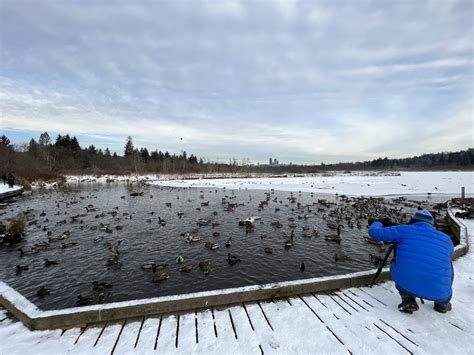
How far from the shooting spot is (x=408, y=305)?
15.1 feet

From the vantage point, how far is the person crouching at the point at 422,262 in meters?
4.35

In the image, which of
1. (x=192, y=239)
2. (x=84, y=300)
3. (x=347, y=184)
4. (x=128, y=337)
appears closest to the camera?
(x=128, y=337)

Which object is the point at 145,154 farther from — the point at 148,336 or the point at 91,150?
the point at 148,336

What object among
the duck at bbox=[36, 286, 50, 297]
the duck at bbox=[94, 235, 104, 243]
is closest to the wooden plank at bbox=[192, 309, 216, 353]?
the duck at bbox=[36, 286, 50, 297]

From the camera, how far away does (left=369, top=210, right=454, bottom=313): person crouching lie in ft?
14.3

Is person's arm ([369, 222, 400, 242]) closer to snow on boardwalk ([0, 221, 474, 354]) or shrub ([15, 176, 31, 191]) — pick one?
snow on boardwalk ([0, 221, 474, 354])

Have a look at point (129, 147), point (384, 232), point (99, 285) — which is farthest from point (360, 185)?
point (129, 147)

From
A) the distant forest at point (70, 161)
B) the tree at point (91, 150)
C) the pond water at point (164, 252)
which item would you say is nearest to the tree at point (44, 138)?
the distant forest at point (70, 161)

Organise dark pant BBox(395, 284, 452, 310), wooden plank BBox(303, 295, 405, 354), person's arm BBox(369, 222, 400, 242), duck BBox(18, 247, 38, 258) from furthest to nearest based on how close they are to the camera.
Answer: duck BBox(18, 247, 38, 258), person's arm BBox(369, 222, 400, 242), dark pant BBox(395, 284, 452, 310), wooden plank BBox(303, 295, 405, 354)

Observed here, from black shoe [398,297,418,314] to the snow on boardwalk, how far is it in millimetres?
101

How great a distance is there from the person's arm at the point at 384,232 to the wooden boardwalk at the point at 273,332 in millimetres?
1312

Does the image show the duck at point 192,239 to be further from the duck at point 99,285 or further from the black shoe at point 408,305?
the black shoe at point 408,305

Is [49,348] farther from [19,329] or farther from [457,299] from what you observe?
[457,299]

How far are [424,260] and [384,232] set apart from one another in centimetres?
69
